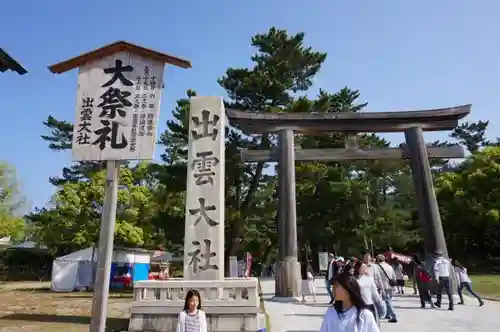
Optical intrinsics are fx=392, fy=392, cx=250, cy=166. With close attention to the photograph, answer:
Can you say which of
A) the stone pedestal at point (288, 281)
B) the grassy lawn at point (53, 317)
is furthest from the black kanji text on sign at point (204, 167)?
the stone pedestal at point (288, 281)

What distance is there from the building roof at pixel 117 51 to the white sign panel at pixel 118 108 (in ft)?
0.22

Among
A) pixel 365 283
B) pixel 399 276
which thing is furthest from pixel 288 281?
pixel 365 283

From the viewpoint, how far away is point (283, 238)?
1381cm

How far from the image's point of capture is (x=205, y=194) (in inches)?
392

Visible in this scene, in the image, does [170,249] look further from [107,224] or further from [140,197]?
[107,224]

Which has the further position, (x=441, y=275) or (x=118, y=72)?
(x=441, y=275)

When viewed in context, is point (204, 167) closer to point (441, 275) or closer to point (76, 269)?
point (441, 275)

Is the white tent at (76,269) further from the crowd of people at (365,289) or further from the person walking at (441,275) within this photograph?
the person walking at (441,275)

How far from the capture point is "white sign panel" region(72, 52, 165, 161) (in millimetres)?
6090

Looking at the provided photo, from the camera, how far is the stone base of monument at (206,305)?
862 centimetres

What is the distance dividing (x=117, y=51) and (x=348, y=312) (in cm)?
550

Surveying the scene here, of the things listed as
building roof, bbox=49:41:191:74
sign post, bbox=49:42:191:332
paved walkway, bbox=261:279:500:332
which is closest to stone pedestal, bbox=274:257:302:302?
paved walkway, bbox=261:279:500:332

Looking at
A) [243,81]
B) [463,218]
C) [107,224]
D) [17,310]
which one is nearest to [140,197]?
[243,81]

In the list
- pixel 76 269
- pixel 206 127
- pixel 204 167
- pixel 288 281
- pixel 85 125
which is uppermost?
pixel 206 127
